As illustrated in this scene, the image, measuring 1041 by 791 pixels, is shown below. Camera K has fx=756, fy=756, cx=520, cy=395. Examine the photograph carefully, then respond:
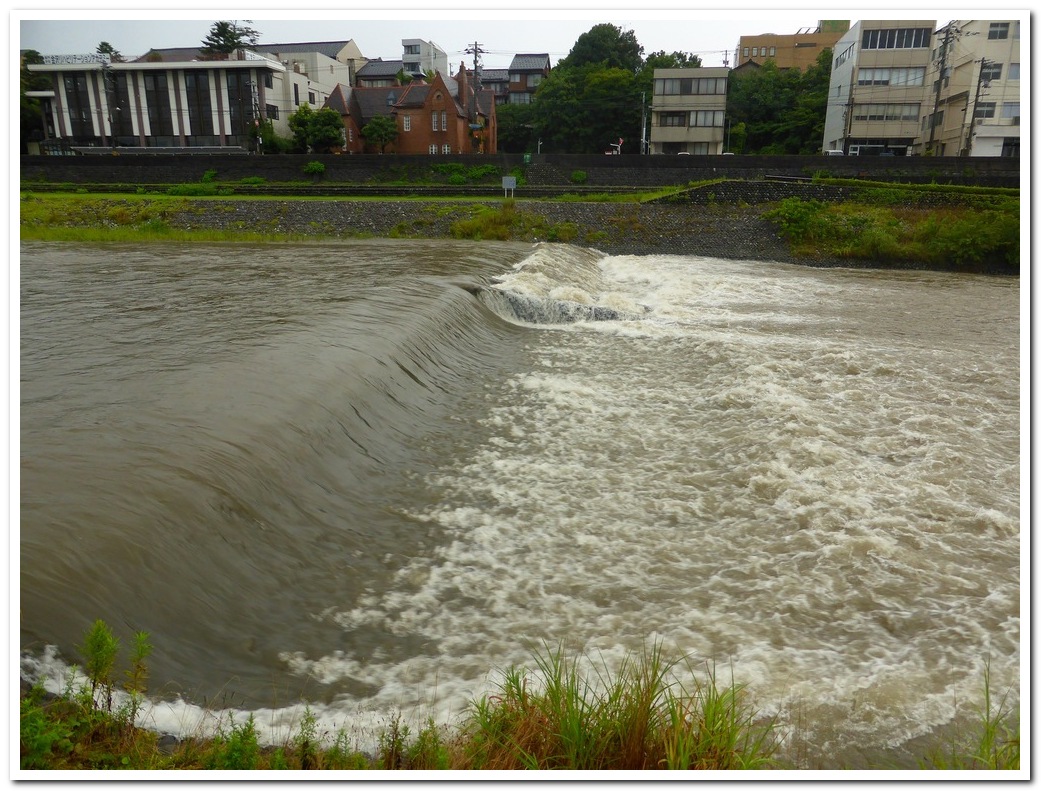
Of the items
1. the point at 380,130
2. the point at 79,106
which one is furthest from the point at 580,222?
the point at 79,106

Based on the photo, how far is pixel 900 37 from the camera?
152 ft

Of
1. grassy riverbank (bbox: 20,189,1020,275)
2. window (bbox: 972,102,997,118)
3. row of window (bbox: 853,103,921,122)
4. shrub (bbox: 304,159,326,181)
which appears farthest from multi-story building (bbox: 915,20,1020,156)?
shrub (bbox: 304,159,326,181)

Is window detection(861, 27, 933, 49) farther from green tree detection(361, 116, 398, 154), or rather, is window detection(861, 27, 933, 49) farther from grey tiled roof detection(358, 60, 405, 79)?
grey tiled roof detection(358, 60, 405, 79)

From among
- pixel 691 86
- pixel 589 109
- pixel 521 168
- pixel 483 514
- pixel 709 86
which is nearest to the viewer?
pixel 483 514

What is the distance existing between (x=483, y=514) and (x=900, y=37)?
170ft

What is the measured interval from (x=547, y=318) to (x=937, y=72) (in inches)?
1764

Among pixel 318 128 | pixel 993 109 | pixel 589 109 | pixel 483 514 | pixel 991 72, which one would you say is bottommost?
pixel 483 514

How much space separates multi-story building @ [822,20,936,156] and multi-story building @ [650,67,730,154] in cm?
777

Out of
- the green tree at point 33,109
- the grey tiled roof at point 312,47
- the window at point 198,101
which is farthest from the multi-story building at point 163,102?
the grey tiled roof at point 312,47

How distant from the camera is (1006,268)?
88.0ft

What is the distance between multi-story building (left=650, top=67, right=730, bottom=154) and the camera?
53031 mm

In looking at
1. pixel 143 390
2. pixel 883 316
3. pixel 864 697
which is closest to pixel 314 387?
pixel 143 390

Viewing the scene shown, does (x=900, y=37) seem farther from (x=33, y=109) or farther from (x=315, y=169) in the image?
(x=33, y=109)

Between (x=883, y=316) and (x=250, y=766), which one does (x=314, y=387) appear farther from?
(x=883, y=316)
